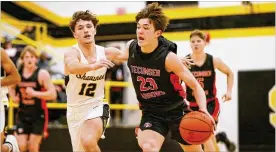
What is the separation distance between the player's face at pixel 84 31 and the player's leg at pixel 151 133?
3.69 feet

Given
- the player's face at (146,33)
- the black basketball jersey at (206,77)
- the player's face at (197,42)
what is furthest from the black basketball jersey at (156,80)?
the black basketball jersey at (206,77)

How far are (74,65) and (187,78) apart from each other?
1177 mm

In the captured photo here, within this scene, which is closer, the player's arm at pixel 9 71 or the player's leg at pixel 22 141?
the player's arm at pixel 9 71

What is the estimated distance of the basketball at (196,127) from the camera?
17.5ft

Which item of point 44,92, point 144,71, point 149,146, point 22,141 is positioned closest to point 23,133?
point 22,141

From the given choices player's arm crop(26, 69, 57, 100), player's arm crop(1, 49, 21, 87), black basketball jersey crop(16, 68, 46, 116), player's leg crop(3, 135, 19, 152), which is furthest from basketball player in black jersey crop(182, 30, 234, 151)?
player's arm crop(1, 49, 21, 87)

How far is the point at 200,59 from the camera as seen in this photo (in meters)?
7.92

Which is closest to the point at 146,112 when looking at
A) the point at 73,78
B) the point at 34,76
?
the point at 73,78

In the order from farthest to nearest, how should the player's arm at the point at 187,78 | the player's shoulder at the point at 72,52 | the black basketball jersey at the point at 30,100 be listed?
the black basketball jersey at the point at 30,100 < the player's shoulder at the point at 72,52 < the player's arm at the point at 187,78

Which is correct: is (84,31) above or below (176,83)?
above

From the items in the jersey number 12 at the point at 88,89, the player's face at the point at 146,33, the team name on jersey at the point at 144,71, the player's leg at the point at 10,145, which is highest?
the player's face at the point at 146,33

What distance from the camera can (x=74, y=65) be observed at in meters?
5.77

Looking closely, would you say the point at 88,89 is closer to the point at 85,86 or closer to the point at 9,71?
the point at 85,86

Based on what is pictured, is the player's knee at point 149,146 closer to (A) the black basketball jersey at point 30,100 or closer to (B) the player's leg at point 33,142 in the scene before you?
(B) the player's leg at point 33,142
